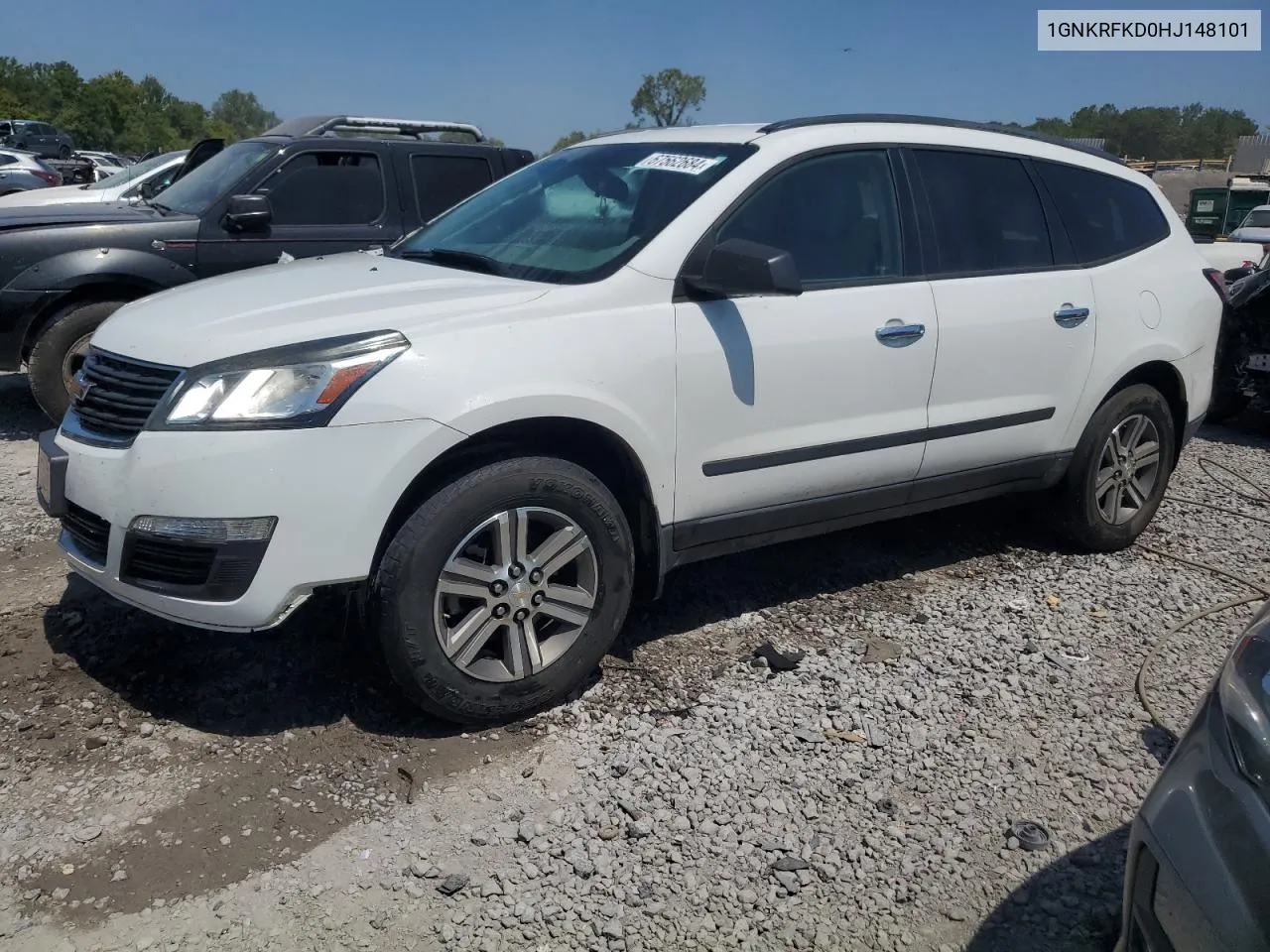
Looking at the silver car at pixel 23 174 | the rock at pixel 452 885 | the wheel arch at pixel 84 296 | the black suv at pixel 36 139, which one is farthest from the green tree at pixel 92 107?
the rock at pixel 452 885

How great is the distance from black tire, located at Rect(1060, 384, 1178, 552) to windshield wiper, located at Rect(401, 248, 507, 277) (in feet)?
8.85

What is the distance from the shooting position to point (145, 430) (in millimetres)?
2910

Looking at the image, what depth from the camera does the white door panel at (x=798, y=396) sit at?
3.45 meters

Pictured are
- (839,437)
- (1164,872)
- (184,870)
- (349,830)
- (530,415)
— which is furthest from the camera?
(839,437)

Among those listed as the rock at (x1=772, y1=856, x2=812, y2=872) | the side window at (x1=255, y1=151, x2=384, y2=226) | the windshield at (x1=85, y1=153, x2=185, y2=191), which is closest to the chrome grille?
the rock at (x1=772, y1=856, x2=812, y2=872)

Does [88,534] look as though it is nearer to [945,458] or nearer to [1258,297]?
[945,458]

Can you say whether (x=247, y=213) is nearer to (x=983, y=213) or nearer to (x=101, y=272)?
(x=101, y=272)

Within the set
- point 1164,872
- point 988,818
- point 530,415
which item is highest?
point 530,415

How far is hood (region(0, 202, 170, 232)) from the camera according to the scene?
6.43 metres

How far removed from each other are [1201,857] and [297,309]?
2.64 metres

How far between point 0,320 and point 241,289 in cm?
368

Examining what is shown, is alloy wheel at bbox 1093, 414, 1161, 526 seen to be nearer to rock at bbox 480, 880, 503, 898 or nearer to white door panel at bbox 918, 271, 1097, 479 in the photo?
white door panel at bbox 918, 271, 1097, 479

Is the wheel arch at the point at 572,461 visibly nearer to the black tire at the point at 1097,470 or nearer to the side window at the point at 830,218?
the side window at the point at 830,218

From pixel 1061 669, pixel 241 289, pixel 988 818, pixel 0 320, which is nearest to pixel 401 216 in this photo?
pixel 0 320
